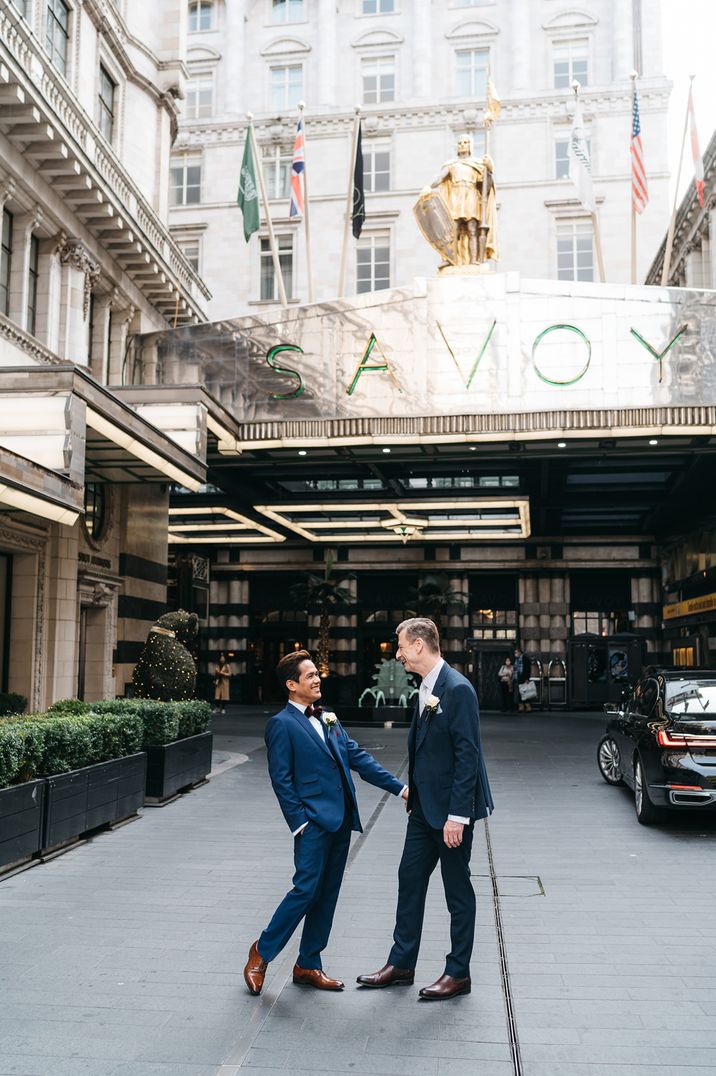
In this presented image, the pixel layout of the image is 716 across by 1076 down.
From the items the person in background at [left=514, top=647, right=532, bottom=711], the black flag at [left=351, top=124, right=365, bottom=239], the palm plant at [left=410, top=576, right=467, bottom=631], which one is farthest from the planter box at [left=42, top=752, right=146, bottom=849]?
the person in background at [left=514, top=647, right=532, bottom=711]

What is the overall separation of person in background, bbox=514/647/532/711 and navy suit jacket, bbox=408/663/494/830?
28475 millimetres

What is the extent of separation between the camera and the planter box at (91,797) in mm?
9578

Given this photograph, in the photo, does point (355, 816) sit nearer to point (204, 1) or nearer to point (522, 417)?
point (522, 417)

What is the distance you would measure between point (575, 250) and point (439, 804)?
41107 millimetres

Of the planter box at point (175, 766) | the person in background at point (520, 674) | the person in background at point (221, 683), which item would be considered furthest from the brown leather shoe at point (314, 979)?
the person in background at point (520, 674)

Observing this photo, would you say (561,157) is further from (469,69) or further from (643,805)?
(643,805)

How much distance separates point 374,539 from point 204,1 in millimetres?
29413

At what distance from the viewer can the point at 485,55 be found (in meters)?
45.8

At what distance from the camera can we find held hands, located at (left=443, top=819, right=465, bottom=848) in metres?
5.59

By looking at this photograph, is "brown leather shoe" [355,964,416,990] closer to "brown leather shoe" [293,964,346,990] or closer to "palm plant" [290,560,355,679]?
"brown leather shoe" [293,964,346,990]

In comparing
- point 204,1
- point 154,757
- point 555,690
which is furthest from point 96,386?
point 204,1

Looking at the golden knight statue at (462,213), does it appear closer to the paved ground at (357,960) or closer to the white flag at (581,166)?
the white flag at (581,166)

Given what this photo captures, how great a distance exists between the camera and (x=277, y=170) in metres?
45.3

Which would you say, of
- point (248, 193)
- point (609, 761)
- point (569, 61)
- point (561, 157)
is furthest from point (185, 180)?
point (609, 761)
